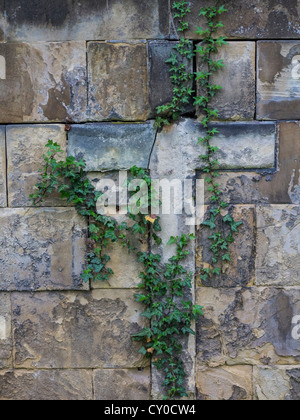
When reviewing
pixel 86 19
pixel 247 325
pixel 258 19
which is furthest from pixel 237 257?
pixel 86 19

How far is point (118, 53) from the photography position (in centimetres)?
260

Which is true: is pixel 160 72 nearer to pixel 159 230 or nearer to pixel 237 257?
pixel 159 230

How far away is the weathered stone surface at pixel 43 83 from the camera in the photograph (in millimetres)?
2605

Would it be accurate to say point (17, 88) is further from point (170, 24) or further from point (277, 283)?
point (277, 283)

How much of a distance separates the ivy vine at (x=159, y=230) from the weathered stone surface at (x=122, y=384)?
0.17 metres

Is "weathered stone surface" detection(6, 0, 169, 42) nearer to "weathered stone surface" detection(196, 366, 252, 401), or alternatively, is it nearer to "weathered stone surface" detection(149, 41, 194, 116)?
"weathered stone surface" detection(149, 41, 194, 116)

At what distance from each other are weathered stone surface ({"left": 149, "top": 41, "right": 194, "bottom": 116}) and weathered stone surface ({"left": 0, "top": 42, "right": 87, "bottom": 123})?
49 centimetres

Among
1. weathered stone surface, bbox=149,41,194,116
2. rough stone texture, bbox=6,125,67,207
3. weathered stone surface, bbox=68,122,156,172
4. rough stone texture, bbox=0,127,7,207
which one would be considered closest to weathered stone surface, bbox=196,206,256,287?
weathered stone surface, bbox=68,122,156,172

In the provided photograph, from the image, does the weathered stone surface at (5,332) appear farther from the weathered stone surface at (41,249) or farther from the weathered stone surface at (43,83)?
the weathered stone surface at (43,83)

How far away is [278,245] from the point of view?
2717 mm

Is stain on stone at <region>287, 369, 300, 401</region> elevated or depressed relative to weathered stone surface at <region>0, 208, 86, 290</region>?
depressed

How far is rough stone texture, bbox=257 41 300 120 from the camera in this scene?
2.61m

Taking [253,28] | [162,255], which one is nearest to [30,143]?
[162,255]

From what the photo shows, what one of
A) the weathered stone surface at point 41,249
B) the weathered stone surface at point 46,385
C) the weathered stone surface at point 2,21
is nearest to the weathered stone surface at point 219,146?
the weathered stone surface at point 41,249
